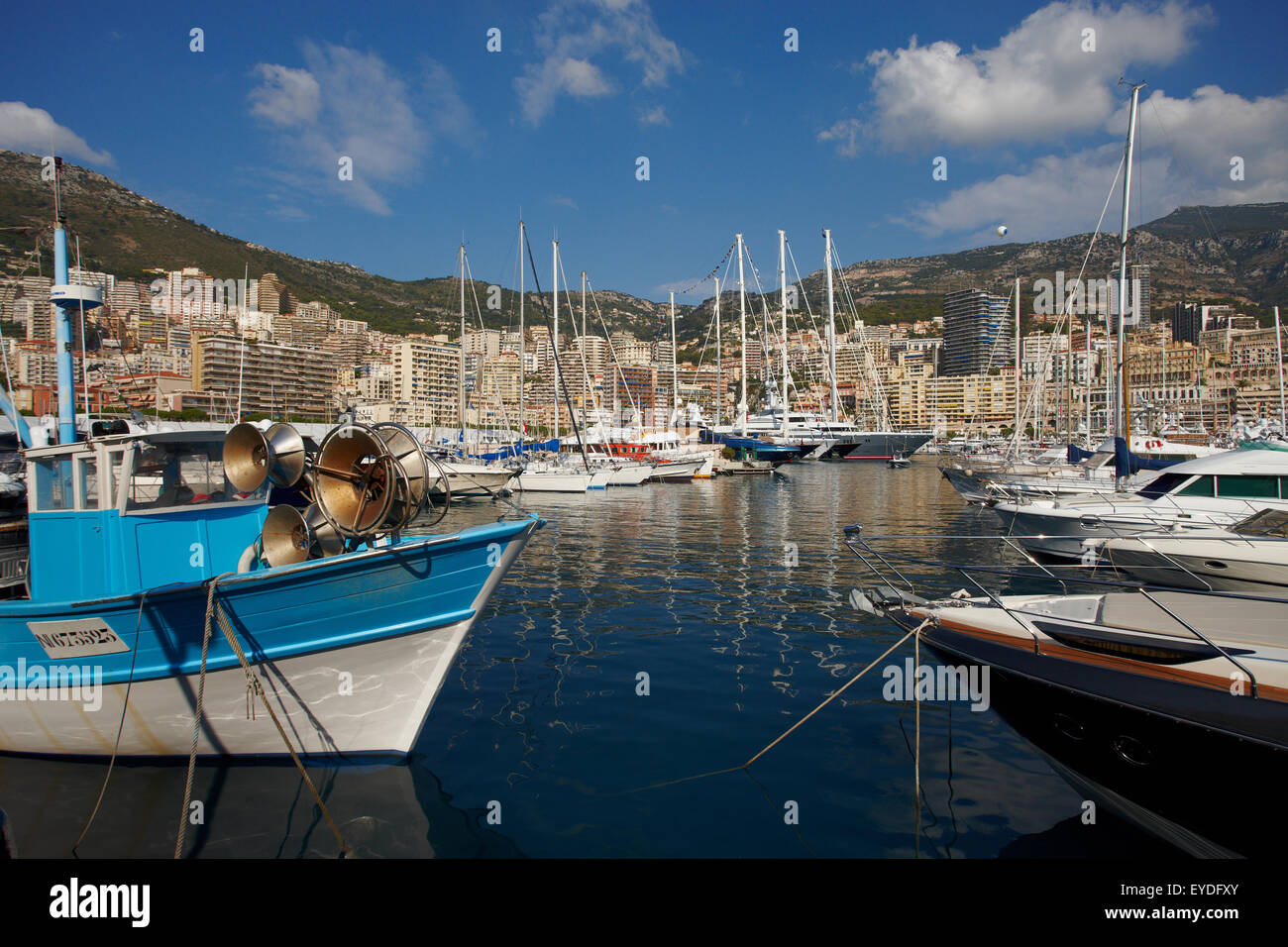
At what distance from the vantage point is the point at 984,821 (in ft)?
18.7

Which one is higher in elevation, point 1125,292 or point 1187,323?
point 1187,323

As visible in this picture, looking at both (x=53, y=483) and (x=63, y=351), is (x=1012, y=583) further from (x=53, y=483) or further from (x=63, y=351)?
(x=63, y=351)

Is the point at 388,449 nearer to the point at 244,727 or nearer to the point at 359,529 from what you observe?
the point at 359,529

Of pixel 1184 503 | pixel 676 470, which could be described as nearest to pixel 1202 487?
pixel 1184 503

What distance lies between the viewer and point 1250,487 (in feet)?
50.1

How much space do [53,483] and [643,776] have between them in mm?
6394

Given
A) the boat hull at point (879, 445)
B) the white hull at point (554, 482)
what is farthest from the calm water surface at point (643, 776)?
the boat hull at point (879, 445)

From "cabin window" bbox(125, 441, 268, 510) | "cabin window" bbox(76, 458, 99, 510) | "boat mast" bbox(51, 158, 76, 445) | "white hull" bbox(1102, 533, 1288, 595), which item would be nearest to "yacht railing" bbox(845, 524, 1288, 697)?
"white hull" bbox(1102, 533, 1288, 595)

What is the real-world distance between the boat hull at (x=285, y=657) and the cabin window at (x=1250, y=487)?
1661 centimetres

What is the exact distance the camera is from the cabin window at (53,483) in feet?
22.3

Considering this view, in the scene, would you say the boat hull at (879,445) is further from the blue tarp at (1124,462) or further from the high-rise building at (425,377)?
the high-rise building at (425,377)

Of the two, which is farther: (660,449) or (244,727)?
(660,449)
